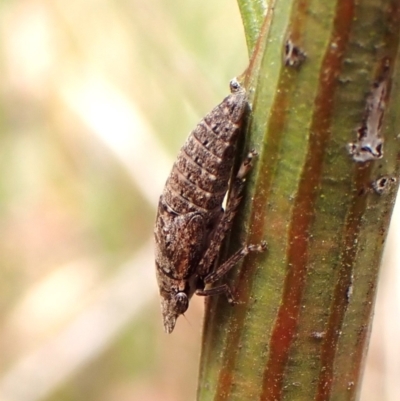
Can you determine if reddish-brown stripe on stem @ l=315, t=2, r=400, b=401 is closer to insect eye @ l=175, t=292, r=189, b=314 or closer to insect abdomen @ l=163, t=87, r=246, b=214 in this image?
insect abdomen @ l=163, t=87, r=246, b=214

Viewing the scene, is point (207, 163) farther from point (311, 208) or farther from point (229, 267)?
point (311, 208)

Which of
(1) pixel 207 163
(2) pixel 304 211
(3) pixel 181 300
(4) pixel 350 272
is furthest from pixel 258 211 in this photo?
(3) pixel 181 300

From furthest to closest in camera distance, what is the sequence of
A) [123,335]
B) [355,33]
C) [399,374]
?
[123,335] < [399,374] < [355,33]

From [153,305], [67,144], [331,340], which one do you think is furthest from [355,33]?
[67,144]

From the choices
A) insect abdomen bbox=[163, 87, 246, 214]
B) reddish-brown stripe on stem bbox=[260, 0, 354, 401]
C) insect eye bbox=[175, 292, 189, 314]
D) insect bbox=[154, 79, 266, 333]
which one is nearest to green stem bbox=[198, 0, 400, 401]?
reddish-brown stripe on stem bbox=[260, 0, 354, 401]

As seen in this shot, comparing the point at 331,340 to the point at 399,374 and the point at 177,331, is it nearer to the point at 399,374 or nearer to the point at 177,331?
the point at 399,374

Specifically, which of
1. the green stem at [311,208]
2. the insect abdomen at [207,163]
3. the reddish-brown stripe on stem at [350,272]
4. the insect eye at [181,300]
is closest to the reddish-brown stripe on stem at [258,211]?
the green stem at [311,208]
